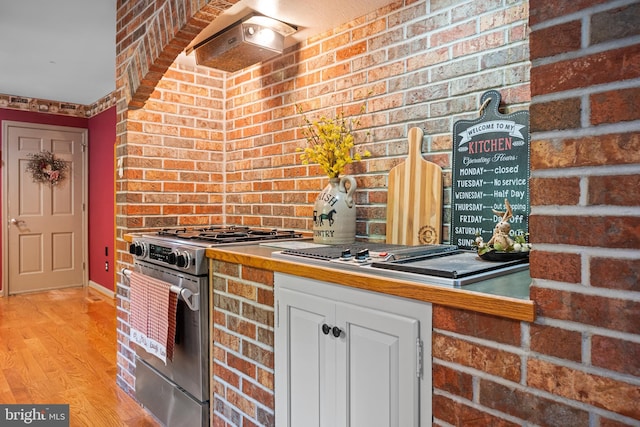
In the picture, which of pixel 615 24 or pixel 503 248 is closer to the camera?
pixel 615 24

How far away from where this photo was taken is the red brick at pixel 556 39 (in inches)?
34.3

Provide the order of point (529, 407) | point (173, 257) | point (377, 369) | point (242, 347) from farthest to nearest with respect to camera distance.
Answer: point (173, 257)
point (242, 347)
point (377, 369)
point (529, 407)

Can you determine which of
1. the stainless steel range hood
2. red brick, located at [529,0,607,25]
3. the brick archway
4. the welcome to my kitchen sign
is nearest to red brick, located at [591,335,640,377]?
red brick, located at [529,0,607,25]

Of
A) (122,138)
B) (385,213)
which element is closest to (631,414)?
(385,213)

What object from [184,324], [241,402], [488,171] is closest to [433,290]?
[488,171]

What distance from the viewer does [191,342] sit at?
80.6 inches

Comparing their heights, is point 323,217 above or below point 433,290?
above

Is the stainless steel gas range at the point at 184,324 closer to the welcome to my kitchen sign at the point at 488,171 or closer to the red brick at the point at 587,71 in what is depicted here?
the welcome to my kitchen sign at the point at 488,171

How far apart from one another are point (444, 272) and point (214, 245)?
1181 mm

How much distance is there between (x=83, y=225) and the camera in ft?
19.6

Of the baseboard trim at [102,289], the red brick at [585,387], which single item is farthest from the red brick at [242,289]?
the baseboard trim at [102,289]

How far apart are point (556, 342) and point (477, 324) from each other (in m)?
0.17

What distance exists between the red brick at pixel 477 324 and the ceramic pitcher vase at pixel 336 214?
3.03ft

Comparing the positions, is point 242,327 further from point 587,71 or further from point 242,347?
point 587,71
